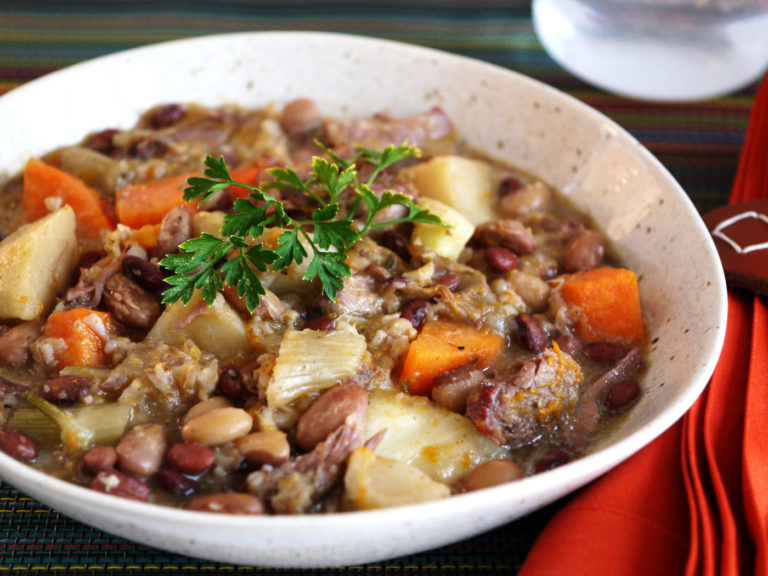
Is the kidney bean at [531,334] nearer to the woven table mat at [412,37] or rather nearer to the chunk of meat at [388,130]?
the chunk of meat at [388,130]

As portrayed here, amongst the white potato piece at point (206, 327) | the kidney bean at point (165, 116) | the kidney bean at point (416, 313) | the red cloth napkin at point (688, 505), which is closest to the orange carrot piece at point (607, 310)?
the red cloth napkin at point (688, 505)

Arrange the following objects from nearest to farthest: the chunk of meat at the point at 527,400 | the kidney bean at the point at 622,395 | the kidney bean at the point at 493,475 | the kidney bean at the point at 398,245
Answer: the kidney bean at the point at 493,475
the chunk of meat at the point at 527,400
the kidney bean at the point at 622,395
the kidney bean at the point at 398,245

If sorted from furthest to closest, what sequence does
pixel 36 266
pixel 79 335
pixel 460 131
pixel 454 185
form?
pixel 460 131 < pixel 454 185 < pixel 36 266 < pixel 79 335

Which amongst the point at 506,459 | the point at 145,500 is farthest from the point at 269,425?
the point at 506,459

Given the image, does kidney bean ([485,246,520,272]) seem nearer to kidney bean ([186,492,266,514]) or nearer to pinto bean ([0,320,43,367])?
kidney bean ([186,492,266,514])

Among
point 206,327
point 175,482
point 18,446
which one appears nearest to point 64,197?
point 206,327

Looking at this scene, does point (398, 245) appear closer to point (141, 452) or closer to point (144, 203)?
point (144, 203)
